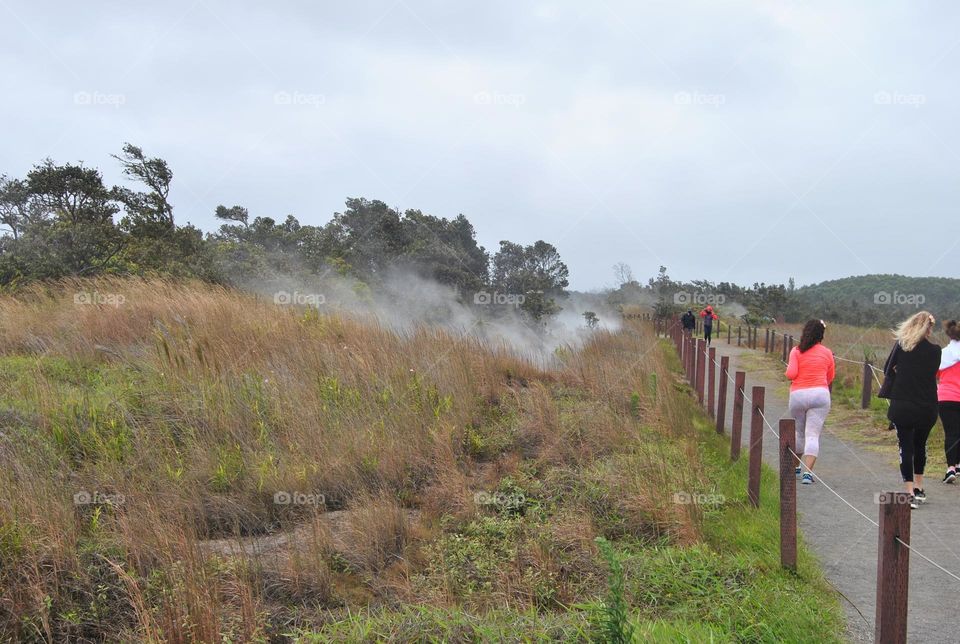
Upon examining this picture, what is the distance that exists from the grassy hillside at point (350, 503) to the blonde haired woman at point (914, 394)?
119 centimetres

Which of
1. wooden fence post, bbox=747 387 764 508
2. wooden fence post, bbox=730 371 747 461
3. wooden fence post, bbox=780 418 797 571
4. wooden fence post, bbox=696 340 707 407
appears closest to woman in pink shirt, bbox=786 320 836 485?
wooden fence post, bbox=730 371 747 461

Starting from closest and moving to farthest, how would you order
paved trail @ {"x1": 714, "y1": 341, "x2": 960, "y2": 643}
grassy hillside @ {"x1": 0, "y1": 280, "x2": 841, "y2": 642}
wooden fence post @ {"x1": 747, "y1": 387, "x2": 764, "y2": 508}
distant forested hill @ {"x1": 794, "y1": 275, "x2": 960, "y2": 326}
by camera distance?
1. grassy hillside @ {"x1": 0, "y1": 280, "x2": 841, "y2": 642}
2. paved trail @ {"x1": 714, "y1": 341, "x2": 960, "y2": 643}
3. wooden fence post @ {"x1": 747, "y1": 387, "x2": 764, "y2": 508}
4. distant forested hill @ {"x1": 794, "y1": 275, "x2": 960, "y2": 326}

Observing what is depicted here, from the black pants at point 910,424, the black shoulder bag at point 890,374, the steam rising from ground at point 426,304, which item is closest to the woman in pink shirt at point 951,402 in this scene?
the black shoulder bag at point 890,374

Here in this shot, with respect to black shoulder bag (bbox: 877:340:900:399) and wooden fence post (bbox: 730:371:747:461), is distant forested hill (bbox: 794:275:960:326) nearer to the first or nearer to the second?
wooden fence post (bbox: 730:371:747:461)

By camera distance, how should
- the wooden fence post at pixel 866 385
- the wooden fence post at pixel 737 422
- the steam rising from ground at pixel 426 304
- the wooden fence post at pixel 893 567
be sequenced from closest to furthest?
the wooden fence post at pixel 893 567 → the wooden fence post at pixel 737 422 → the wooden fence post at pixel 866 385 → the steam rising from ground at pixel 426 304

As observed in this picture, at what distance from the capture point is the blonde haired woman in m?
5.87

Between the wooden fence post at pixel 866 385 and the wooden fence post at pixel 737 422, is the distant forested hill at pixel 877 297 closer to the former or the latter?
the wooden fence post at pixel 866 385

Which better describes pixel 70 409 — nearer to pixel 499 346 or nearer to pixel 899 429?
pixel 499 346

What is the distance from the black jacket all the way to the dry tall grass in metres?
1.94

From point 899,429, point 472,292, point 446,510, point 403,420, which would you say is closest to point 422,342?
point 403,420

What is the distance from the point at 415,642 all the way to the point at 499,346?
6940 mm

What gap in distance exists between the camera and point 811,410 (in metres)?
6.70

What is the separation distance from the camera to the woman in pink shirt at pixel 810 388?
6621mm

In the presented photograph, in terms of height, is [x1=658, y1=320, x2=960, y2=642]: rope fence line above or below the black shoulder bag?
below
